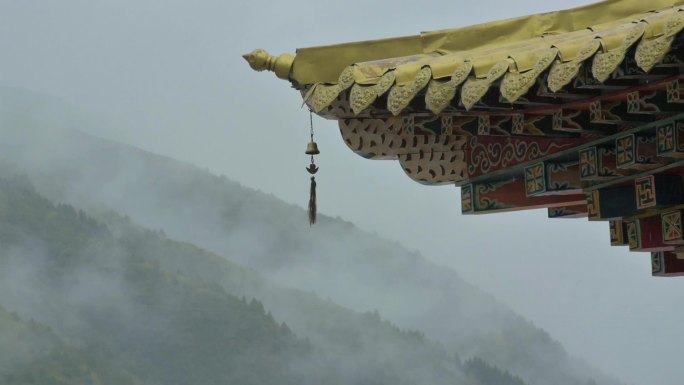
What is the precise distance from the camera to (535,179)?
4594mm

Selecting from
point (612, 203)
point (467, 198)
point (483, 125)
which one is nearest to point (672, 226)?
point (612, 203)

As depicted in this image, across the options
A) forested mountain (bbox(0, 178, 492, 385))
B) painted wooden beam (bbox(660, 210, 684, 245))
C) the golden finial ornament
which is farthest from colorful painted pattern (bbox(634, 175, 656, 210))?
forested mountain (bbox(0, 178, 492, 385))

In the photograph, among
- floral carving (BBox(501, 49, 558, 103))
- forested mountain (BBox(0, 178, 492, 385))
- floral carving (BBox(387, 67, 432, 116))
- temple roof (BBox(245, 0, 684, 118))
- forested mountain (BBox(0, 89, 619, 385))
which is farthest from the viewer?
forested mountain (BBox(0, 178, 492, 385))

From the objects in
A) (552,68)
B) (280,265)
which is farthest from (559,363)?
(552,68)

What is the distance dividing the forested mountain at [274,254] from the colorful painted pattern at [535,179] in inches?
477

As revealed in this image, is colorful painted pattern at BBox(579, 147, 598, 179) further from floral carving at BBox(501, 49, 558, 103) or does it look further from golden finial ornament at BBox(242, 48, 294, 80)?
golden finial ornament at BBox(242, 48, 294, 80)

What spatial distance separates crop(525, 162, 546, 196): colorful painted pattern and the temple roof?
0.47 meters

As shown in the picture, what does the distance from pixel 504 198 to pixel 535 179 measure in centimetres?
41

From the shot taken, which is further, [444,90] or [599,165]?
[599,165]

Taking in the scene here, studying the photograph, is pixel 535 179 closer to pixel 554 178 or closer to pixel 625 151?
pixel 554 178

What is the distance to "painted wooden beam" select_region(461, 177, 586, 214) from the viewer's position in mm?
4949

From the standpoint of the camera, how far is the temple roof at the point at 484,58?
326 cm

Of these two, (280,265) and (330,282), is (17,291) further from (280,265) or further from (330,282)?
(330,282)

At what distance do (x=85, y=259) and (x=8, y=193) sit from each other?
2774mm
